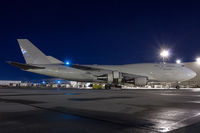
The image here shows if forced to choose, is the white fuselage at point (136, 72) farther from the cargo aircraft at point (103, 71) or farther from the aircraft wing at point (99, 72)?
the aircraft wing at point (99, 72)

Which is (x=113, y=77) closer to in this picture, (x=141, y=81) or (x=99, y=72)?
(x=99, y=72)

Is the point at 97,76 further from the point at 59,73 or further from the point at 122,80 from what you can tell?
the point at 59,73

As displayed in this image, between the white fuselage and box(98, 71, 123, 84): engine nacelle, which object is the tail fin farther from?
box(98, 71, 123, 84): engine nacelle

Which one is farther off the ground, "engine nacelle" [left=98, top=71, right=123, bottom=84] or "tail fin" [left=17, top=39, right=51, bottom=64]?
"tail fin" [left=17, top=39, right=51, bottom=64]

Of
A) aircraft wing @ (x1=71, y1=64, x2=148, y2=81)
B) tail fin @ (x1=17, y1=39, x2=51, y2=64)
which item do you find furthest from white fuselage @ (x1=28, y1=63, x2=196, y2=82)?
tail fin @ (x1=17, y1=39, x2=51, y2=64)

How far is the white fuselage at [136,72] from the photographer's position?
34719 millimetres

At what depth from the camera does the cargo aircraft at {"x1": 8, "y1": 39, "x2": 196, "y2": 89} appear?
3322cm

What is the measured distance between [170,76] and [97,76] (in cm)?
1455

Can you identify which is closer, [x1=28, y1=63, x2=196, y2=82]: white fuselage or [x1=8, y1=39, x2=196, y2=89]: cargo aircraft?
[x1=8, y1=39, x2=196, y2=89]: cargo aircraft

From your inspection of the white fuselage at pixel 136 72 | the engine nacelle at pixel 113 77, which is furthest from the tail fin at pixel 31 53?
the engine nacelle at pixel 113 77

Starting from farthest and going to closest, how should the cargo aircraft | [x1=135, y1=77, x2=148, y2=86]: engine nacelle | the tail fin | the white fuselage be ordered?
1. the white fuselage
2. the cargo aircraft
3. [x1=135, y1=77, x2=148, y2=86]: engine nacelle
4. the tail fin

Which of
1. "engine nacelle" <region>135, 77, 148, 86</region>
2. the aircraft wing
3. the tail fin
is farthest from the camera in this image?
the aircraft wing

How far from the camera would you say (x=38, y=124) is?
5418 millimetres

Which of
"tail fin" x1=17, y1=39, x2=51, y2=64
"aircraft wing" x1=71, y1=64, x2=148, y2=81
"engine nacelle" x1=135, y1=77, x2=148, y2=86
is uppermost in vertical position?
"tail fin" x1=17, y1=39, x2=51, y2=64
